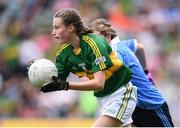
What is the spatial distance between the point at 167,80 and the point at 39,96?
2135mm

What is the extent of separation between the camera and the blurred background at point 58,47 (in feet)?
40.7

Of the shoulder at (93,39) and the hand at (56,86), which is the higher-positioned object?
the shoulder at (93,39)

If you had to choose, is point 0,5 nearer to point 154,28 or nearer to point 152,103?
point 154,28

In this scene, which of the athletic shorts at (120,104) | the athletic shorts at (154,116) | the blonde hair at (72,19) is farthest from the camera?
the athletic shorts at (154,116)

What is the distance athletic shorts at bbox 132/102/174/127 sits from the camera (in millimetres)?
7914

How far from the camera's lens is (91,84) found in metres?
6.87

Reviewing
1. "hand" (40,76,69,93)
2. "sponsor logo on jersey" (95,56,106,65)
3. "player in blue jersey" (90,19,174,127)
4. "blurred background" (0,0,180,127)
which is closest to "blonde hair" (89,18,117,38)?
"player in blue jersey" (90,19,174,127)

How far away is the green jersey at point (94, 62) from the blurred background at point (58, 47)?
457 cm

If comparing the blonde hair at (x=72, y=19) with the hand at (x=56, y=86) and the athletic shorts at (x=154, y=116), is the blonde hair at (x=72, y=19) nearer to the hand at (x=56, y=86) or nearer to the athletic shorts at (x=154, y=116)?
the hand at (x=56, y=86)

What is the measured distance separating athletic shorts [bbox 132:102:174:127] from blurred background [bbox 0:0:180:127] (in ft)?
12.5

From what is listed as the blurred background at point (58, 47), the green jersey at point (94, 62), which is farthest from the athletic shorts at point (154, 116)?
the blurred background at point (58, 47)

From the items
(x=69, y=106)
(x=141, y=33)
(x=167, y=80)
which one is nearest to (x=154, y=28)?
(x=141, y=33)

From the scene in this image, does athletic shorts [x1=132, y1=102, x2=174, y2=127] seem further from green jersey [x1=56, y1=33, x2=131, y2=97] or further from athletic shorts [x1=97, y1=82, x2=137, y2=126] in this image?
green jersey [x1=56, y1=33, x2=131, y2=97]

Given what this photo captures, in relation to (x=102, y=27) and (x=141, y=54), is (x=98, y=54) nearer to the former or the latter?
(x=102, y=27)
